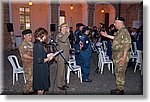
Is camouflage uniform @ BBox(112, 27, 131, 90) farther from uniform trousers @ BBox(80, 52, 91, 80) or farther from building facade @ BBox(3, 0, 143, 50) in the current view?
building facade @ BBox(3, 0, 143, 50)

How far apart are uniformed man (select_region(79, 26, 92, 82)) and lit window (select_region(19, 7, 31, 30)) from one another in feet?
29.7

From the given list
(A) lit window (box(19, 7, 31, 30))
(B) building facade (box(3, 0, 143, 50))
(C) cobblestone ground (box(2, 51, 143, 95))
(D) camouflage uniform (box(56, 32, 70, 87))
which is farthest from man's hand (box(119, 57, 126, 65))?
(A) lit window (box(19, 7, 31, 30))

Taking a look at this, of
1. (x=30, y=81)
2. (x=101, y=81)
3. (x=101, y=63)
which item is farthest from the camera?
(x=101, y=63)

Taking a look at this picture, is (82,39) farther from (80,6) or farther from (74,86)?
(80,6)

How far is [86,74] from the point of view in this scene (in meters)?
6.71

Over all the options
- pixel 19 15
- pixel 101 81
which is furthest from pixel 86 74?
pixel 19 15

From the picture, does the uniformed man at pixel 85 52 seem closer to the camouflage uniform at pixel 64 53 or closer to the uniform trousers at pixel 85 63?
the uniform trousers at pixel 85 63

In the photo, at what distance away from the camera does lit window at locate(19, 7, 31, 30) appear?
49.0 ft

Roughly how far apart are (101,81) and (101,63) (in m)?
1.08

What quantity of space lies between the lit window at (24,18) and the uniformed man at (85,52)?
9049 mm

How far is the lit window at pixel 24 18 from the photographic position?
1495cm

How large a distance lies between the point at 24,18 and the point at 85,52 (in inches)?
371

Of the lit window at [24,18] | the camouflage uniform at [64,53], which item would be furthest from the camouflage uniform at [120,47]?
the lit window at [24,18]

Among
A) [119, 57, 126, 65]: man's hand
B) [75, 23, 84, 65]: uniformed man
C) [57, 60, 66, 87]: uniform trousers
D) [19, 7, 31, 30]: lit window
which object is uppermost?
[19, 7, 31, 30]: lit window
